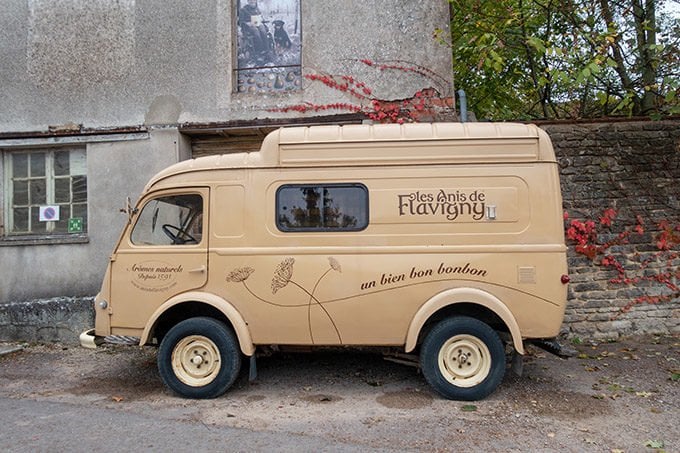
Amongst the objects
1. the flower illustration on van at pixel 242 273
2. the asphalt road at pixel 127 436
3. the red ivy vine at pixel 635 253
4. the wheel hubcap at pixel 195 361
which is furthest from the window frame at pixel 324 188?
the red ivy vine at pixel 635 253

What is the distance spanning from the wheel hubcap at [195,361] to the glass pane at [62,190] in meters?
4.60

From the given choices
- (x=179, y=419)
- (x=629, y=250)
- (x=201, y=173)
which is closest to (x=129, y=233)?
(x=201, y=173)

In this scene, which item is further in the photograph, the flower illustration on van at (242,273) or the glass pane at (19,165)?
the glass pane at (19,165)

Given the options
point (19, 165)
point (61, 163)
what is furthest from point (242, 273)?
point (19, 165)

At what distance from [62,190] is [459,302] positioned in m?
6.95

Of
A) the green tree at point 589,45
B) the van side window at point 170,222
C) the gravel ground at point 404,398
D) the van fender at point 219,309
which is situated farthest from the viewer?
the green tree at point 589,45

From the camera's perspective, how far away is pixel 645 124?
7.45 metres

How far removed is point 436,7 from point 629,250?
4709mm

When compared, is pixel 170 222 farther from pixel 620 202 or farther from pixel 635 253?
pixel 635 253

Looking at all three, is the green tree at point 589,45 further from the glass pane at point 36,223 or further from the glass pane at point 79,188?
the glass pane at point 36,223

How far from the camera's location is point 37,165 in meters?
8.46

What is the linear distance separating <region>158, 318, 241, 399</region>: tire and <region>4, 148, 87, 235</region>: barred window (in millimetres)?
4154

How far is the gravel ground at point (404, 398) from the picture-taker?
4262 millimetres

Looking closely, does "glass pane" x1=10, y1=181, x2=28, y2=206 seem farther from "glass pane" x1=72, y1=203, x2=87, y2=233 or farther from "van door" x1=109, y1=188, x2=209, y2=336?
"van door" x1=109, y1=188, x2=209, y2=336
